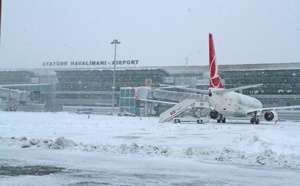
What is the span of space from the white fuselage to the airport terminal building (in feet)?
129

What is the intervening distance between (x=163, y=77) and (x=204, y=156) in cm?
7892

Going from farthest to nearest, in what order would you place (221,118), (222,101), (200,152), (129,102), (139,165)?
(129,102) → (221,118) → (222,101) → (200,152) → (139,165)

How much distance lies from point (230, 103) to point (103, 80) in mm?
57233

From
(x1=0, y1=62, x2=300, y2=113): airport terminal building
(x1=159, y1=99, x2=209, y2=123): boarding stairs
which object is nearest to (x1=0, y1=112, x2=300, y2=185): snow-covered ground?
(x1=159, y1=99, x2=209, y2=123): boarding stairs

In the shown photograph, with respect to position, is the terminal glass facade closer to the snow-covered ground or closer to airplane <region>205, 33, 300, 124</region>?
airplane <region>205, 33, 300, 124</region>

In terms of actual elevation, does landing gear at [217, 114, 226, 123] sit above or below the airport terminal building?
below

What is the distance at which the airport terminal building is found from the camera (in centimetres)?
8119

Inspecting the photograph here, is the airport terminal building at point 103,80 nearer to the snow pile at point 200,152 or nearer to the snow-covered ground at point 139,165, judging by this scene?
the snow pile at point 200,152

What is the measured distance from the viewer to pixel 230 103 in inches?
1478

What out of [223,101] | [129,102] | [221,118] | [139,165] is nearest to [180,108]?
[223,101]

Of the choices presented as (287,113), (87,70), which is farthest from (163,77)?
(287,113)

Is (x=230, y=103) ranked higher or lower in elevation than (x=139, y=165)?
higher

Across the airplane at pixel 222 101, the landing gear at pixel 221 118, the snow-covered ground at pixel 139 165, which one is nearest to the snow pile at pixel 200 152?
the snow-covered ground at pixel 139 165

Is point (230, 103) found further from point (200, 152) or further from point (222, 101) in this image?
point (200, 152)
